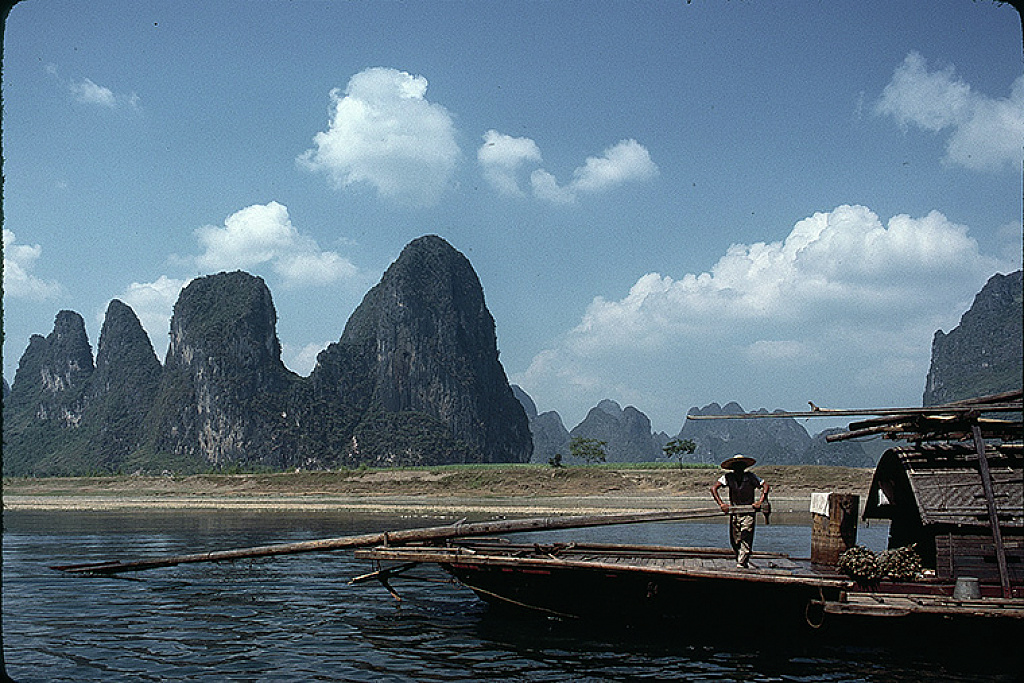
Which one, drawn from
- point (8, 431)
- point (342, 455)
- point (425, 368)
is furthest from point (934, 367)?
point (8, 431)

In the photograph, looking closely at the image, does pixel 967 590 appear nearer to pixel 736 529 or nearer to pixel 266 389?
pixel 736 529

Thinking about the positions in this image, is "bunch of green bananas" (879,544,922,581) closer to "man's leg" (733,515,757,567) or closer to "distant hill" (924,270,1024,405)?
"man's leg" (733,515,757,567)

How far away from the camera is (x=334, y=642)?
12.0 meters

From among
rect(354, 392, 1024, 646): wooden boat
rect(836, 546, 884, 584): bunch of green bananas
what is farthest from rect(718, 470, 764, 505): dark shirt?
rect(836, 546, 884, 584): bunch of green bananas

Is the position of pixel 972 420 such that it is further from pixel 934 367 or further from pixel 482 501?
pixel 934 367

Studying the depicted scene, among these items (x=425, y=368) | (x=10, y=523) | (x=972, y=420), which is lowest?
(x=10, y=523)

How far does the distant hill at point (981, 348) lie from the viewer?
136000mm

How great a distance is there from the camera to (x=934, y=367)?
6358 inches

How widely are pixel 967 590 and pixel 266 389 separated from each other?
433ft

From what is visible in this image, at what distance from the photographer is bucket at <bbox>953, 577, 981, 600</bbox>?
1016cm

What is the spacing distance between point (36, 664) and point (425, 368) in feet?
452

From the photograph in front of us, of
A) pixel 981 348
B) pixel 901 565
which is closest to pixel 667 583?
pixel 901 565

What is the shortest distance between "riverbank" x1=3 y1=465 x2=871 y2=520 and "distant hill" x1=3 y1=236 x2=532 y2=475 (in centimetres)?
4878

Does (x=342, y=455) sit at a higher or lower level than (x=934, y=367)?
lower
